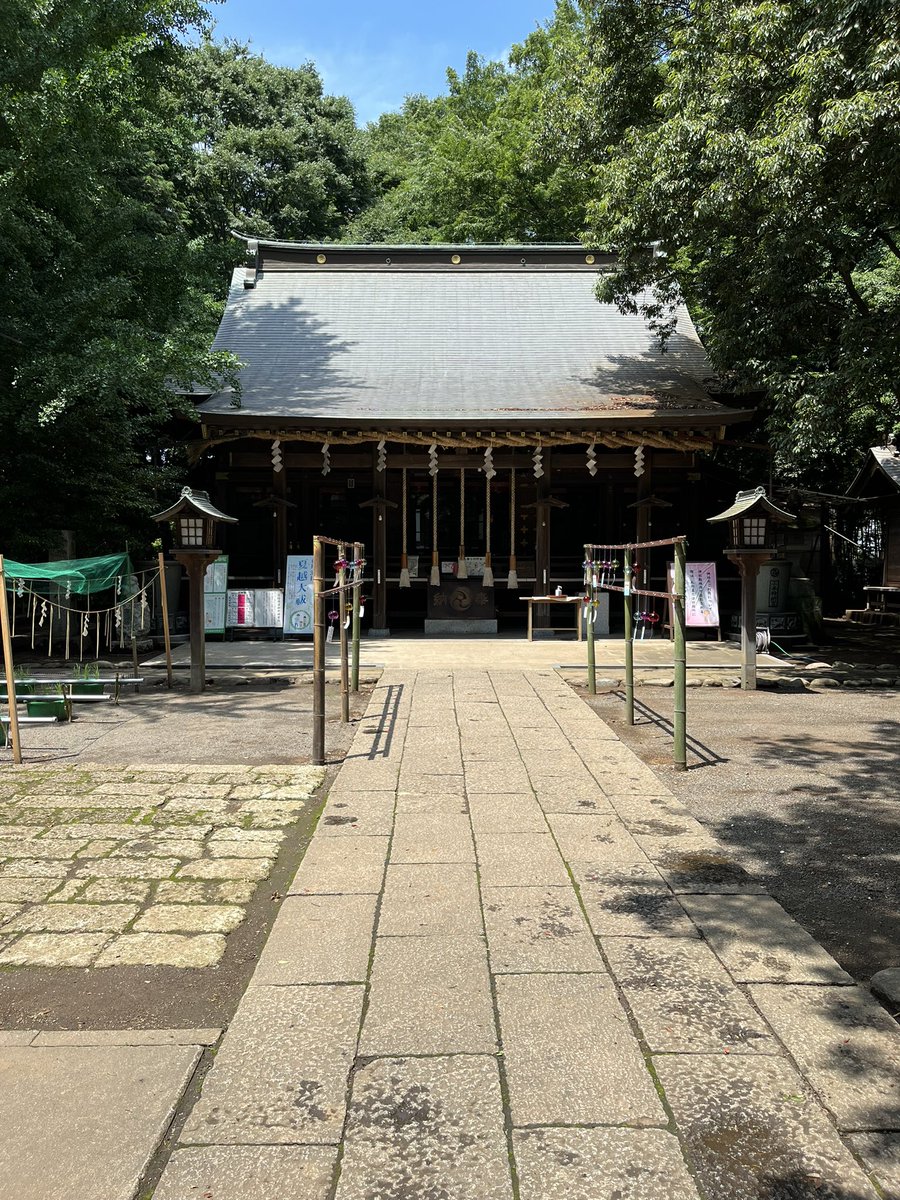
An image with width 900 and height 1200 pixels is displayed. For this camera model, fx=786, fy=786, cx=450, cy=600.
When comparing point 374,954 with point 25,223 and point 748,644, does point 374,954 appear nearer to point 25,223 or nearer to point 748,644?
point 748,644

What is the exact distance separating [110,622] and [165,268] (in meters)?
5.37

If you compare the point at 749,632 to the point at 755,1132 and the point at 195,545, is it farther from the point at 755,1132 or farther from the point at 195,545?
the point at 755,1132

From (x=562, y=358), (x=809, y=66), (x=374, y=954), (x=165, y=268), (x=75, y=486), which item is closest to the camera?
(x=374, y=954)

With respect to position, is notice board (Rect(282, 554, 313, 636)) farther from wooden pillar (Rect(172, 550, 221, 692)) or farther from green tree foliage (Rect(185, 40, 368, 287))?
green tree foliage (Rect(185, 40, 368, 287))

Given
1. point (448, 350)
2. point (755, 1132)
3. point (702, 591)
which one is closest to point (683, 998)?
point (755, 1132)

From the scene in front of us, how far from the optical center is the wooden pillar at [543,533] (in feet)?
39.9

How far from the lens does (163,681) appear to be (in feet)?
28.6

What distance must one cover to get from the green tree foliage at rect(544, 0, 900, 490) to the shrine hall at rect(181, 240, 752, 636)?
1563mm

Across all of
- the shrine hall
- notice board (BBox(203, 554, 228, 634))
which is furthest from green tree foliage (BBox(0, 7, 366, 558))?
notice board (BBox(203, 554, 228, 634))

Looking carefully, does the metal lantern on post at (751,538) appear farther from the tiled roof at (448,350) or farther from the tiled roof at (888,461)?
the tiled roof at (888,461)

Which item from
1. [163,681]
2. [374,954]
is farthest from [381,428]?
[374,954]

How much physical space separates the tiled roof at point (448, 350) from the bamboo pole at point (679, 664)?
6337 millimetres

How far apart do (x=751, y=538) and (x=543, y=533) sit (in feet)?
13.9

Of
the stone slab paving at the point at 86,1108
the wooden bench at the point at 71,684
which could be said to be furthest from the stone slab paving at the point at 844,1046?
the wooden bench at the point at 71,684
